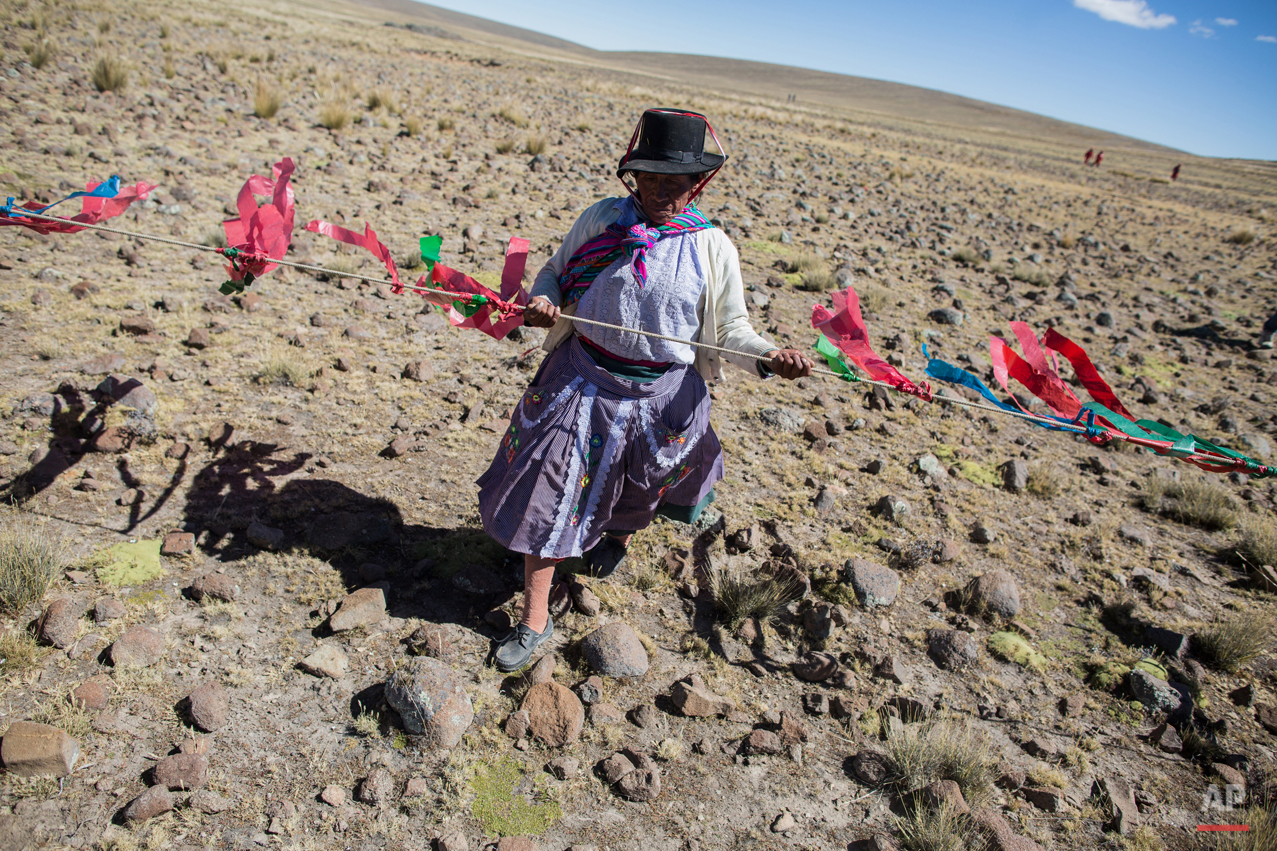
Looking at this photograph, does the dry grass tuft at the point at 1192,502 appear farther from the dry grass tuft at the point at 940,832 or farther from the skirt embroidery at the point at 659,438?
the skirt embroidery at the point at 659,438

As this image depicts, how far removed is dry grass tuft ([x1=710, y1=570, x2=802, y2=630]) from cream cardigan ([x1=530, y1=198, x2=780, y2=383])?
1032mm

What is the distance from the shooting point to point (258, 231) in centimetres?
267

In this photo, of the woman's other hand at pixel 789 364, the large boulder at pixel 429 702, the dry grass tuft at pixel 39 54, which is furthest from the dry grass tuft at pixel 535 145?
the large boulder at pixel 429 702

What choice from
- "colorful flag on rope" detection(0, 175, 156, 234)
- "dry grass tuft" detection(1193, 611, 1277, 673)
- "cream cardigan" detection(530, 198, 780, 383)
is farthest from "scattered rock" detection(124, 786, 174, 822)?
"dry grass tuft" detection(1193, 611, 1277, 673)

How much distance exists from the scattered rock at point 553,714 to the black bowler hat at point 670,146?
1884mm

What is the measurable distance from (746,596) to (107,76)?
11.6 m

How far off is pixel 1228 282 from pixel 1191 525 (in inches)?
415

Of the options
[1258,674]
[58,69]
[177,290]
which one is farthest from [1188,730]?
[58,69]

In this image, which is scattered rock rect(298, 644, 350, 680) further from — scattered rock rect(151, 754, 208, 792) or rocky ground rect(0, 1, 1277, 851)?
scattered rock rect(151, 754, 208, 792)

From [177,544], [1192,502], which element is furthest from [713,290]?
[1192,502]

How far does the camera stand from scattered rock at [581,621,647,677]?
2684 millimetres

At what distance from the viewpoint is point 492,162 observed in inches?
399

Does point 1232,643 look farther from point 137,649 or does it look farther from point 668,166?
point 137,649

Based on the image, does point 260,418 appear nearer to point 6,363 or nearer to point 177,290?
point 6,363
